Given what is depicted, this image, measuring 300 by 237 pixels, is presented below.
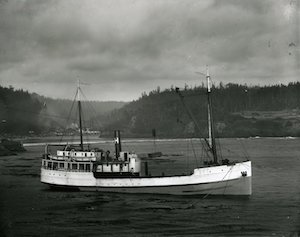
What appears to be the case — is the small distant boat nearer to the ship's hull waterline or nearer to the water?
the ship's hull waterline

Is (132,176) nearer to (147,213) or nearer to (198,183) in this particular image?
(198,183)

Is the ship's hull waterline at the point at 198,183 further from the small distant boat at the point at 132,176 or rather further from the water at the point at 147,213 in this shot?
the water at the point at 147,213

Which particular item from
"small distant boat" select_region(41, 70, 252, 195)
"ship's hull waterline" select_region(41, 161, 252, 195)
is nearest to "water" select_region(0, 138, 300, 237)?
"ship's hull waterline" select_region(41, 161, 252, 195)

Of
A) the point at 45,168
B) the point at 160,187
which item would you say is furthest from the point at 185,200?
the point at 45,168

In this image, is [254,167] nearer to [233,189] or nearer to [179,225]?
[233,189]

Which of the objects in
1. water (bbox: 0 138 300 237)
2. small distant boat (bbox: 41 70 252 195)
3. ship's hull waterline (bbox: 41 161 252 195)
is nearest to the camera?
water (bbox: 0 138 300 237)

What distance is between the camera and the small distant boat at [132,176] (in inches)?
1586

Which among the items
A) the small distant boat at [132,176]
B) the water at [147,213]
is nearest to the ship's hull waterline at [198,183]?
the small distant boat at [132,176]

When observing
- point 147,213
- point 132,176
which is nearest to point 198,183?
point 132,176

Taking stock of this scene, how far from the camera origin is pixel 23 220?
107ft

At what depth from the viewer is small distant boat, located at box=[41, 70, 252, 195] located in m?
40.3

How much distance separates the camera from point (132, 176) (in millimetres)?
42375

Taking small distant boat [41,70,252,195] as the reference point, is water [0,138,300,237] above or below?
below

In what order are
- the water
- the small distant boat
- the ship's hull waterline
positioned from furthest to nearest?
1. the small distant boat
2. the ship's hull waterline
3. the water
